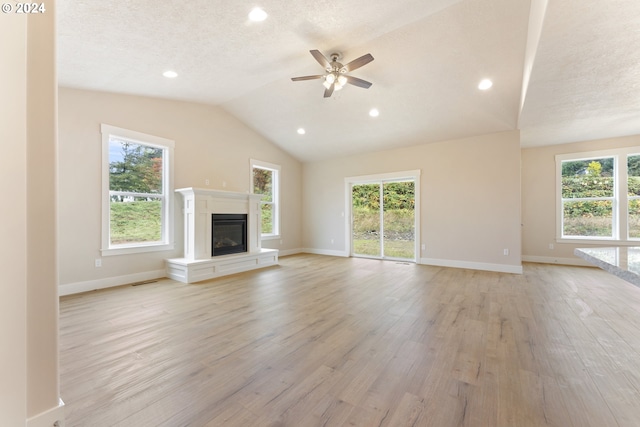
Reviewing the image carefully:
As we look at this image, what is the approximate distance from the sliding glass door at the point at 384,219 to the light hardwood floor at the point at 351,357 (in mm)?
2656

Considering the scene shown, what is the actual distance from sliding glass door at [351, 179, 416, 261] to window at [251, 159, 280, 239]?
205cm

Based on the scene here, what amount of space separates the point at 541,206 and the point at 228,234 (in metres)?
7.03

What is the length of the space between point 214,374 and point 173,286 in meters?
2.74

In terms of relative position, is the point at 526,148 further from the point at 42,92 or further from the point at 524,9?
the point at 42,92

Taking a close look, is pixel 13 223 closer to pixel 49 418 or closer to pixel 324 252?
pixel 49 418

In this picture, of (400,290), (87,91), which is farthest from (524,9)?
(87,91)

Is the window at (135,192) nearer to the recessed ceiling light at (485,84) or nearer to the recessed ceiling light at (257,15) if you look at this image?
the recessed ceiling light at (257,15)

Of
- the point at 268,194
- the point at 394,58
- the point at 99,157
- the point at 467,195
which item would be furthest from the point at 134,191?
the point at 467,195

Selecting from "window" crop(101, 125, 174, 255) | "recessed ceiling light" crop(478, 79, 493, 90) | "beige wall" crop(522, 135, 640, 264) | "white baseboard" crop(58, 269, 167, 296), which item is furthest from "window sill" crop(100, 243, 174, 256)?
"beige wall" crop(522, 135, 640, 264)

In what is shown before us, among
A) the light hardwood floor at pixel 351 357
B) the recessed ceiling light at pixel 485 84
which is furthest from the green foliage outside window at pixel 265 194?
the recessed ceiling light at pixel 485 84

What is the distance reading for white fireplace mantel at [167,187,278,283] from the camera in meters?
4.45

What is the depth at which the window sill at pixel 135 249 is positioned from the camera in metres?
4.07

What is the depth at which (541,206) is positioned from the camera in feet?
20.1

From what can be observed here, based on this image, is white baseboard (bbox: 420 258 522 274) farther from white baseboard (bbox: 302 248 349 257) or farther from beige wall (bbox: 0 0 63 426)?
beige wall (bbox: 0 0 63 426)
